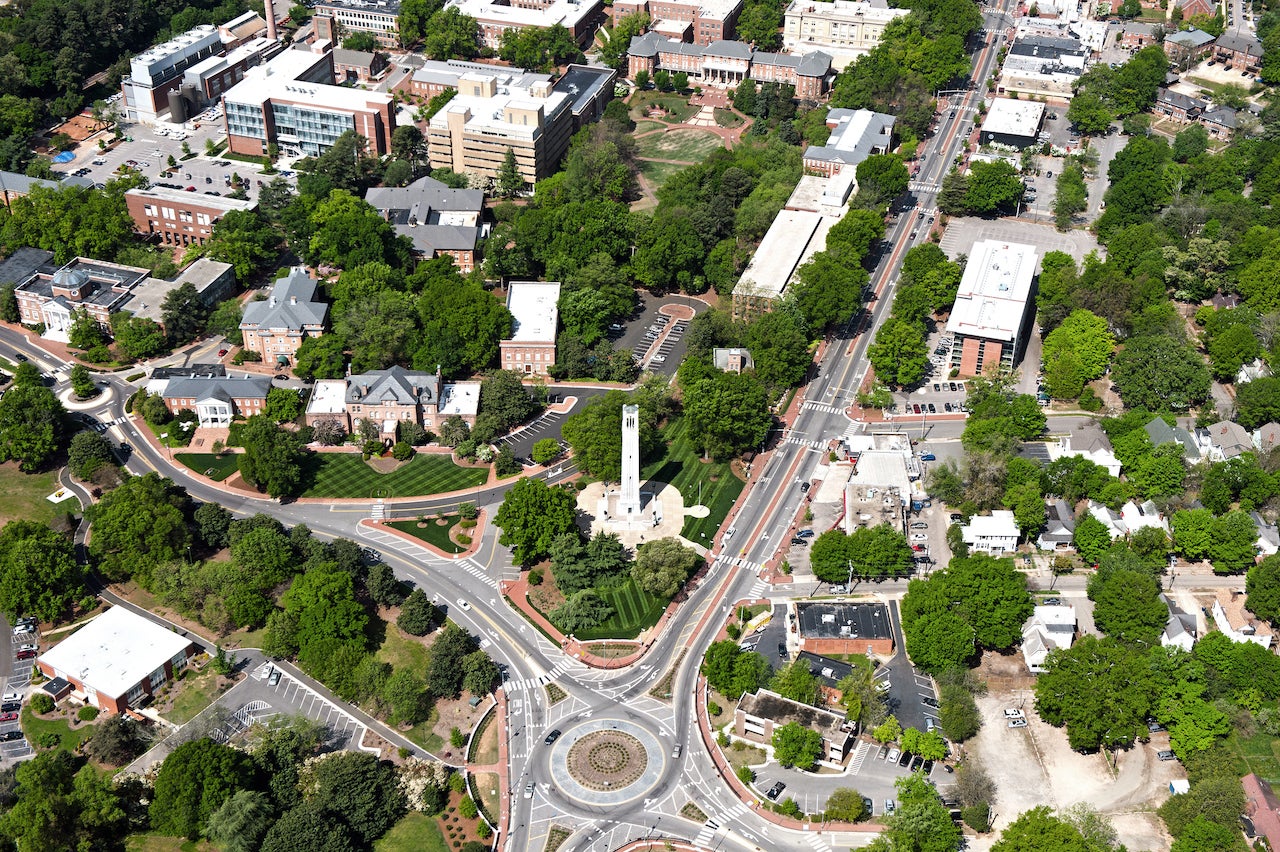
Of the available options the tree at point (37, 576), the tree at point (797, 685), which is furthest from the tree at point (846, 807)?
the tree at point (37, 576)

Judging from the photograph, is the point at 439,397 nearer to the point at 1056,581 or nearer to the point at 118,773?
the point at 118,773

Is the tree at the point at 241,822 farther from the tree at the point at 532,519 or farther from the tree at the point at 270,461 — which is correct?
the tree at the point at 270,461

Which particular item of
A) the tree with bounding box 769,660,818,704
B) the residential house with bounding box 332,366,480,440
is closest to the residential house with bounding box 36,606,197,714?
the residential house with bounding box 332,366,480,440

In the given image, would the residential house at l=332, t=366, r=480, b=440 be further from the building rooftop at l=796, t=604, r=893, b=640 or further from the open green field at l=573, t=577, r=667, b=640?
the building rooftop at l=796, t=604, r=893, b=640

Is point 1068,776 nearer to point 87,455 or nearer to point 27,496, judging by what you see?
point 87,455

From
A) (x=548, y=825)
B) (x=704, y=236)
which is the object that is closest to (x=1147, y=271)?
(x=704, y=236)
